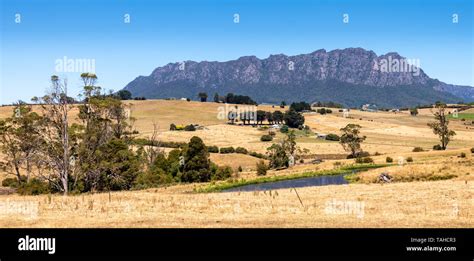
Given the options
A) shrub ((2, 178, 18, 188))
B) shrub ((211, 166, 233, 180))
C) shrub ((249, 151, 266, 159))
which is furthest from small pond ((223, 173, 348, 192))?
shrub ((249, 151, 266, 159))

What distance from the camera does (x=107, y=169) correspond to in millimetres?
62875

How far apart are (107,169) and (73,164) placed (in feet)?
14.8

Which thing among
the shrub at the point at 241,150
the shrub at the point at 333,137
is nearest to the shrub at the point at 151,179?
the shrub at the point at 241,150

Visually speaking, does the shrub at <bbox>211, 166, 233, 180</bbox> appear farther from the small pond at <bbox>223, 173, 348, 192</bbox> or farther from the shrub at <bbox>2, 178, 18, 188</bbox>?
the shrub at <bbox>2, 178, 18, 188</bbox>

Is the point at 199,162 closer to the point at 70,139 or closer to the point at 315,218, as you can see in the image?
the point at 70,139

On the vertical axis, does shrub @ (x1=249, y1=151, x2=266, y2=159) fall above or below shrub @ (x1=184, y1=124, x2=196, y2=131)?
below

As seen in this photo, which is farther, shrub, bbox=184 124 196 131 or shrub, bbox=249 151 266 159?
shrub, bbox=184 124 196 131

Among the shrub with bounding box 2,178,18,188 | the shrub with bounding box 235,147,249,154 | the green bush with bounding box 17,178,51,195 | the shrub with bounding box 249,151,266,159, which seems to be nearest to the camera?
the green bush with bounding box 17,178,51,195

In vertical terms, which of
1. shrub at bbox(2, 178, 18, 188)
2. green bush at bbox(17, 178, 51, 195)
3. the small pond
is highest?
the small pond

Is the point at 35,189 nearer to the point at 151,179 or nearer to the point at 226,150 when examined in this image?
the point at 151,179

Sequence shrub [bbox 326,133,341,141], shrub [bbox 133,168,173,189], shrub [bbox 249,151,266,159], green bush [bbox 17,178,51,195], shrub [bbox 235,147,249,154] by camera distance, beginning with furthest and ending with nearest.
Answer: shrub [bbox 326,133,341,141]
shrub [bbox 235,147,249,154]
shrub [bbox 249,151,266,159]
shrub [bbox 133,168,173,189]
green bush [bbox 17,178,51,195]

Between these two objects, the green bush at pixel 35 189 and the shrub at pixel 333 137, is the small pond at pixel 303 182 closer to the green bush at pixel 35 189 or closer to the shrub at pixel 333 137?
the green bush at pixel 35 189

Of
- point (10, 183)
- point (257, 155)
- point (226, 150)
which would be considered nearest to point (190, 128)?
point (226, 150)

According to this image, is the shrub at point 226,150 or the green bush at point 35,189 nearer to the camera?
the green bush at point 35,189
